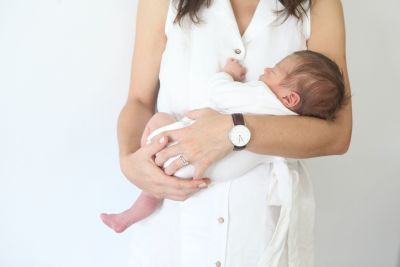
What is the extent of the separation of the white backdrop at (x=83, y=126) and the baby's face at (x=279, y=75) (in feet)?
2.08

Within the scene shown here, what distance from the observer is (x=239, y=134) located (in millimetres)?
1088

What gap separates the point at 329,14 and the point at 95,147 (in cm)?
98

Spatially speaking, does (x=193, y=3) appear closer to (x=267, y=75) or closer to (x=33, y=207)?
(x=267, y=75)

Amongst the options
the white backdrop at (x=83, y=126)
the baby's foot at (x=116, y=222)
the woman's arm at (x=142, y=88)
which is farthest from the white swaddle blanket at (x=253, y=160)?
the white backdrop at (x=83, y=126)

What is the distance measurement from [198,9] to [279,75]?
Answer: 0.33 m

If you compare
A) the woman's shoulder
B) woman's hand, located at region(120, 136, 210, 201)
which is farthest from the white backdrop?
woman's hand, located at region(120, 136, 210, 201)

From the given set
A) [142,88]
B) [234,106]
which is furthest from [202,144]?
[142,88]

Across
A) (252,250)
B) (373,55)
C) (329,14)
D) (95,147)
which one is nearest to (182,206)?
(252,250)

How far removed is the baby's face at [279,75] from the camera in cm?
117

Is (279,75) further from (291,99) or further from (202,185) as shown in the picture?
(202,185)

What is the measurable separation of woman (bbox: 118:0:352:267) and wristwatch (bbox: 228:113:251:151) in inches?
0.7

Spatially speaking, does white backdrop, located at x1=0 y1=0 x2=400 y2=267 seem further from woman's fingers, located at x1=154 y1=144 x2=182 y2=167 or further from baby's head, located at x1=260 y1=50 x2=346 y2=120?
baby's head, located at x1=260 y1=50 x2=346 y2=120

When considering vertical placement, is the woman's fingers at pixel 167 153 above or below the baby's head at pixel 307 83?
below

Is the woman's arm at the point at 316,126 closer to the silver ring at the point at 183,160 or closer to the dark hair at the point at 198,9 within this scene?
the dark hair at the point at 198,9
